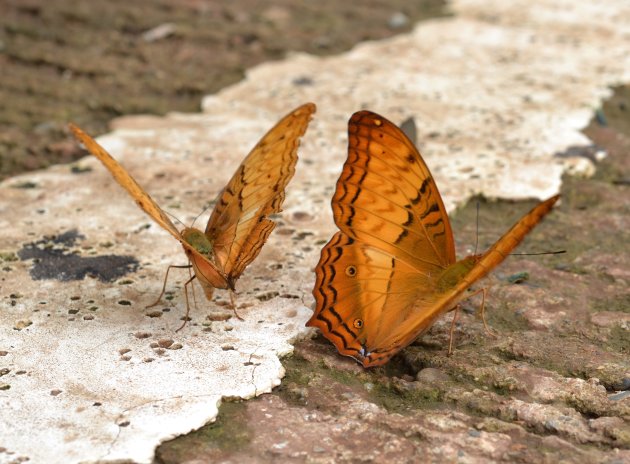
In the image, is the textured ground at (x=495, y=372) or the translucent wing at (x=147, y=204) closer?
the textured ground at (x=495, y=372)

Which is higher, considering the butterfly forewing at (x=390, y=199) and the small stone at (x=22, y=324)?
the butterfly forewing at (x=390, y=199)

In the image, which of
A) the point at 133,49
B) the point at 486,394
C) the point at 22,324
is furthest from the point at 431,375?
the point at 133,49

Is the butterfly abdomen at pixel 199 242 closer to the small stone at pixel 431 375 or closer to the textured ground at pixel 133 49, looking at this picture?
the small stone at pixel 431 375

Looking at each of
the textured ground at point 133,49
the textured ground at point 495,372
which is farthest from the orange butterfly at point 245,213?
the textured ground at point 133,49

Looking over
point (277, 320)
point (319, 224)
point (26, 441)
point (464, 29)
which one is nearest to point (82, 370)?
point (26, 441)

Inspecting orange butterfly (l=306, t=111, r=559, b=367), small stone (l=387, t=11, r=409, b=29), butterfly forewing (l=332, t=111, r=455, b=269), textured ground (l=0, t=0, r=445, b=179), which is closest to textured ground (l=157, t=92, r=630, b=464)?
orange butterfly (l=306, t=111, r=559, b=367)

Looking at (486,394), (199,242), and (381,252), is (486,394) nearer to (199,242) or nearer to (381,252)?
(381,252)
